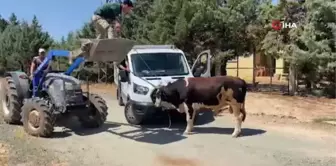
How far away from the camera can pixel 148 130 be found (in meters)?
12.3

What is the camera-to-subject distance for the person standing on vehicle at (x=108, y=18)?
11.0m

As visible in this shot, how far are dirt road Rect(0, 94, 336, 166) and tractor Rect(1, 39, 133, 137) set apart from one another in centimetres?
34

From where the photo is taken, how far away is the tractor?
10.9 metres

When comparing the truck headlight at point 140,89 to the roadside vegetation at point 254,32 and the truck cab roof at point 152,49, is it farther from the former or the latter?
the roadside vegetation at point 254,32

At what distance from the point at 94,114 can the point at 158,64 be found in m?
2.47

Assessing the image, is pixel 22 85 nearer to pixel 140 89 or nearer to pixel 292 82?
pixel 140 89

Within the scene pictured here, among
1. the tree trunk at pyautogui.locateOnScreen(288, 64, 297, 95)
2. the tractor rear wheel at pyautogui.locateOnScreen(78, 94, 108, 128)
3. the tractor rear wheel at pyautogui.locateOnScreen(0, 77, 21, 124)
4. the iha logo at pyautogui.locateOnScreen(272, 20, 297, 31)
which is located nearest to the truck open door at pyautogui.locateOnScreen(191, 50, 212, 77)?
the tractor rear wheel at pyautogui.locateOnScreen(78, 94, 108, 128)

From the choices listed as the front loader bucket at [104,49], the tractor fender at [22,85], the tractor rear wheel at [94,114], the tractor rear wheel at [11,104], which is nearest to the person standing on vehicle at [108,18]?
the front loader bucket at [104,49]

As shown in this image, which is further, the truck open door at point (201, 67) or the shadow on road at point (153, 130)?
the truck open door at point (201, 67)

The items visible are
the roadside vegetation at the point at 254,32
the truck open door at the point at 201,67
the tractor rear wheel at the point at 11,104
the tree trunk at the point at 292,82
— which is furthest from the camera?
the tree trunk at the point at 292,82

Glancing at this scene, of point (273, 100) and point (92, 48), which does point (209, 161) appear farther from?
point (273, 100)

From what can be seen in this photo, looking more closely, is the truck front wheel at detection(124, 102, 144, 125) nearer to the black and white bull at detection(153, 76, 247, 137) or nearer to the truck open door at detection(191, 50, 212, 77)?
the black and white bull at detection(153, 76, 247, 137)

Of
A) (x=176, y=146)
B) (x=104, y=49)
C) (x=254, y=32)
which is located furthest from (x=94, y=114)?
(x=254, y=32)

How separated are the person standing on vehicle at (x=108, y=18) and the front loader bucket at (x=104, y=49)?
364mm
